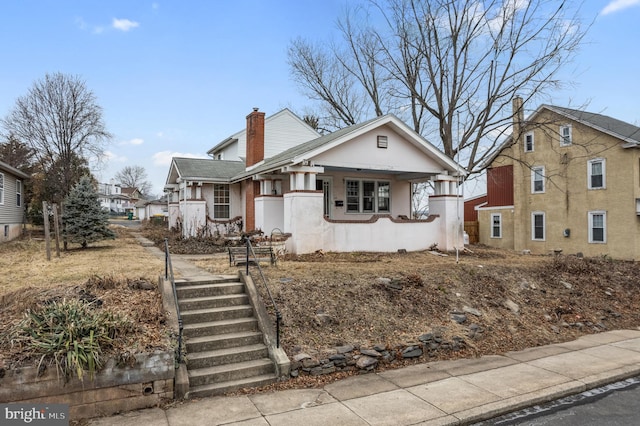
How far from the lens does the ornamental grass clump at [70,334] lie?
4.67 meters

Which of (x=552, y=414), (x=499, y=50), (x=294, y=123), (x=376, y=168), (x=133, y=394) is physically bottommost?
(x=552, y=414)

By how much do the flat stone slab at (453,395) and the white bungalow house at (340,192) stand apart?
720 centimetres

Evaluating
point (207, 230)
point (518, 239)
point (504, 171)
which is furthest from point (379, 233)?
point (504, 171)

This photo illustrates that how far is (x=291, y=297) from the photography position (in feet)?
24.1

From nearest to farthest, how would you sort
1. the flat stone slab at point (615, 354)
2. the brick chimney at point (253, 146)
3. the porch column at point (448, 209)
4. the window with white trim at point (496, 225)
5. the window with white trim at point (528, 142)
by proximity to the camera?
the flat stone slab at point (615, 354) < the porch column at point (448, 209) < the brick chimney at point (253, 146) < the window with white trim at point (528, 142) < the window with white trim at point (496, 225)

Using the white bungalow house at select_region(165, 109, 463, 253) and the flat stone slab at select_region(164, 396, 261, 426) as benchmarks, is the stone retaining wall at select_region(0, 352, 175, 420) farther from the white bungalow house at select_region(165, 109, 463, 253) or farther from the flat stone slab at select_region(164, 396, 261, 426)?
the white bungalow house at select_region(165, 109, 463, 253)

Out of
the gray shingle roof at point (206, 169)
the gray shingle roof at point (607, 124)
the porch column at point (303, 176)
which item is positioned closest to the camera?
the porch column at point (303, 176)

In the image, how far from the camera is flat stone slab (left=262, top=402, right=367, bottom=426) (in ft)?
15.0

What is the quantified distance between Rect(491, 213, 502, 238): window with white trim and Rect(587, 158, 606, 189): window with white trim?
6.34 metres

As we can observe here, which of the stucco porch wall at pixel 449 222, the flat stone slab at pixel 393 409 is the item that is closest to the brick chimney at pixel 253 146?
the stucco porch wall at pixel 449 222

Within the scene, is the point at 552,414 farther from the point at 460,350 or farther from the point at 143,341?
the point at 143,341

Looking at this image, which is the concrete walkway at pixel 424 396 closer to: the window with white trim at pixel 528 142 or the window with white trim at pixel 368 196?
the window with white trim at pixel 368 196

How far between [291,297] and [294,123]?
18.2 metres

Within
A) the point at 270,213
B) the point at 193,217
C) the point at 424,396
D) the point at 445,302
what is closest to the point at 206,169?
the point at 193,217
